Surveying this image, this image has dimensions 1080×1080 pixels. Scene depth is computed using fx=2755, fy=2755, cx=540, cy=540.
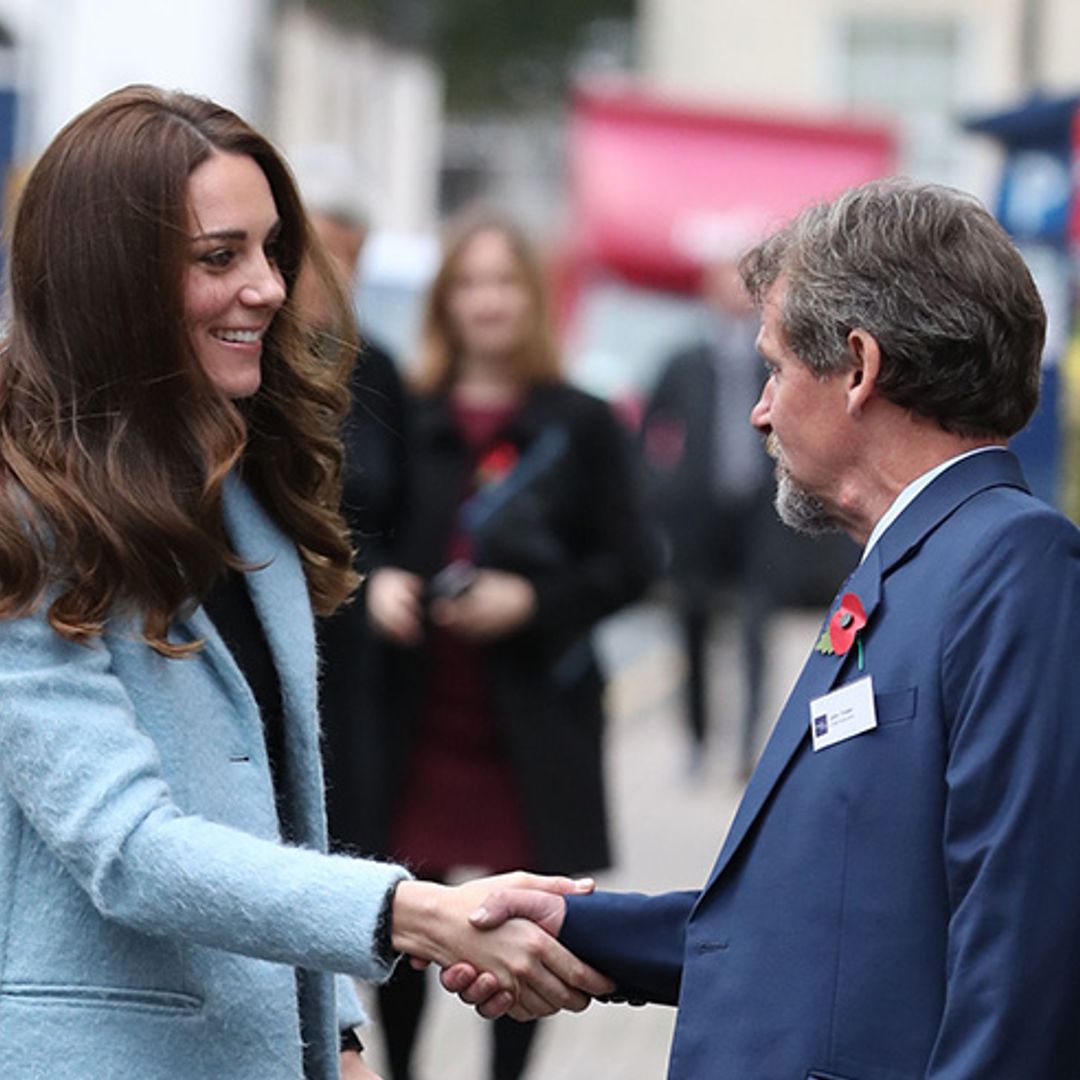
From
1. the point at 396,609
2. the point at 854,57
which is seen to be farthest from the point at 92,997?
the point at 854,57

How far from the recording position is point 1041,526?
2.62 metres

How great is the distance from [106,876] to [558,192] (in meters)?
41.6

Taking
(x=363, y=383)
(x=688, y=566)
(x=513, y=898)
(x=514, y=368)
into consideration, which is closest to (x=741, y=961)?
(x=513, y=898)

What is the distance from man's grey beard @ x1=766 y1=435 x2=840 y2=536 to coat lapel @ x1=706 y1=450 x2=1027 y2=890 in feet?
0.50

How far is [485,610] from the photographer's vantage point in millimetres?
5727

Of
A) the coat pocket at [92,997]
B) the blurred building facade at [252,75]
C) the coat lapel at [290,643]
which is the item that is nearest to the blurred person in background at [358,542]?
the blurred building facade at [252,75]

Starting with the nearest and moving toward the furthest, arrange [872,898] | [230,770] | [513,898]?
[872,898] < [230,770] < [513,898]

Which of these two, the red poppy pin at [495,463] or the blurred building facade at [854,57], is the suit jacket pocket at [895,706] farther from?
the blurred building facade at [854,57]

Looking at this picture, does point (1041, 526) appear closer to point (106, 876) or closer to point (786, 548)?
point (106, 876)

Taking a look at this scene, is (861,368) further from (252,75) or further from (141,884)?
(252,75)

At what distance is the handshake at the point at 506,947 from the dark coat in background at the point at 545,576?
2.46 m

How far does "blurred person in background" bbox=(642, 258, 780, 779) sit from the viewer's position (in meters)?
10.8

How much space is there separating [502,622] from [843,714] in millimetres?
3072

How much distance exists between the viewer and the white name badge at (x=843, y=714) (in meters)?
2.66
